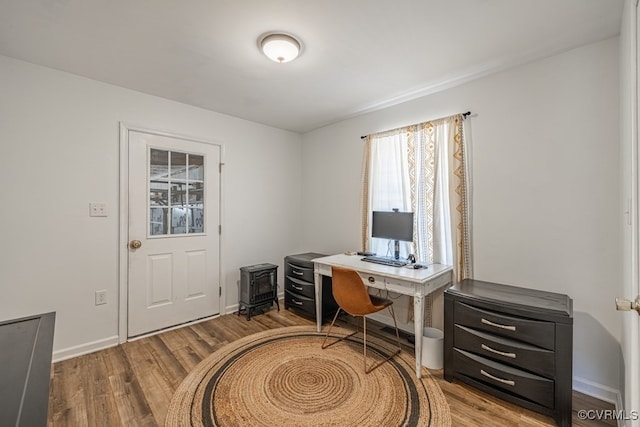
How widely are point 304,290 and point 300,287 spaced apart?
0.08m

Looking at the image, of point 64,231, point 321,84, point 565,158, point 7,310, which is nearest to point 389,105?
point 321,84

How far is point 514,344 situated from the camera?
1853mm

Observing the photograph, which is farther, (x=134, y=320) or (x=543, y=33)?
(x=134, y=320)

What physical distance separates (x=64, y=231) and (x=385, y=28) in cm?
302

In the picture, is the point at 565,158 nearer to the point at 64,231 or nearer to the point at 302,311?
the point at 302,311

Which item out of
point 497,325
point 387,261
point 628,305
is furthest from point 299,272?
point 628,305

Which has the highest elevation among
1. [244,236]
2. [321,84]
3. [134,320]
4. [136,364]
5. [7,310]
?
[321,84]

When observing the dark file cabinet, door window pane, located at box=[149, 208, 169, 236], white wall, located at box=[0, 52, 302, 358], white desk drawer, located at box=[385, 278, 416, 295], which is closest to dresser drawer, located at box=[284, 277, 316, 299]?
the dark file cabinet

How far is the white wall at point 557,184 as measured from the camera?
192 cm

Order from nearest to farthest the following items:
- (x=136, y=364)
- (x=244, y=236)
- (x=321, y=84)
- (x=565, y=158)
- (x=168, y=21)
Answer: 1. (x=168, y=21)
2. (x=565, y=158)
3. (x=136, y=364)
4. (x=321, y=84)
5. (x=244, y=236)

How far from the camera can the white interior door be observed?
285cm

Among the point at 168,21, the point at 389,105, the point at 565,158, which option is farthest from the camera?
the point at 389,105

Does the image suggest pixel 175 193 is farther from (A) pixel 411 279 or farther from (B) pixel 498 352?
(B) pixel 498 352

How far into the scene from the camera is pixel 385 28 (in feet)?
6.09
